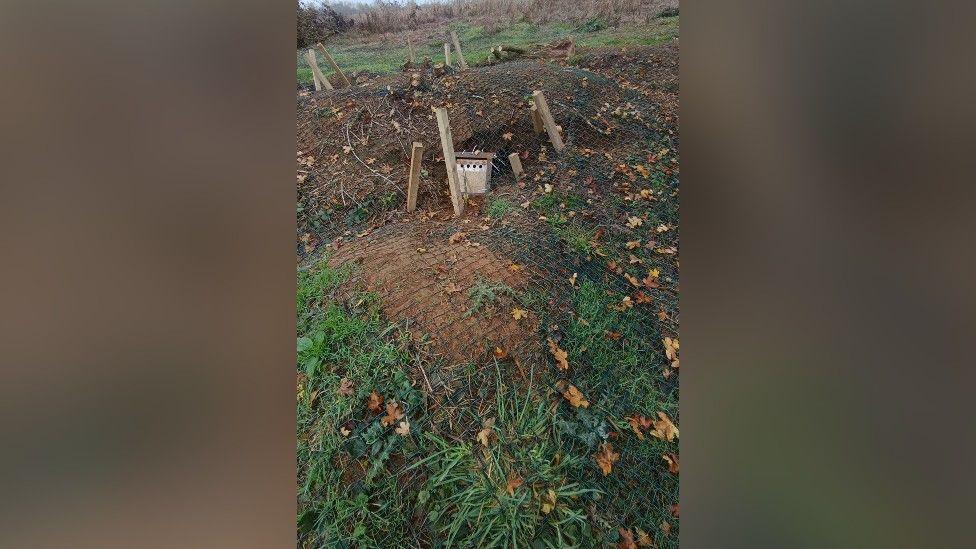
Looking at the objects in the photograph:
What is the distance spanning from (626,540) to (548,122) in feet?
12.7

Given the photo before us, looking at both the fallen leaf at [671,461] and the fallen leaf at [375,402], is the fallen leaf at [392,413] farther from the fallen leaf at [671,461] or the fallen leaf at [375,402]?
the fallen leaf at [671,461]

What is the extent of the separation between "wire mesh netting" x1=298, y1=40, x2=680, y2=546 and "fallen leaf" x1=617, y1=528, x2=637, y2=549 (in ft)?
0.04

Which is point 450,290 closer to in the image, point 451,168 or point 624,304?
point 624,304

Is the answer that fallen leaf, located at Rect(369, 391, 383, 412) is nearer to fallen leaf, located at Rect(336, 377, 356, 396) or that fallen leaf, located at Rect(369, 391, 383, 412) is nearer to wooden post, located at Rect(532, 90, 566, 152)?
fallen leaf, located at Rect(336, 377, 356, 396)

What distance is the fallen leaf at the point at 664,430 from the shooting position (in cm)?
291

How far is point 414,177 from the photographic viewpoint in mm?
4215

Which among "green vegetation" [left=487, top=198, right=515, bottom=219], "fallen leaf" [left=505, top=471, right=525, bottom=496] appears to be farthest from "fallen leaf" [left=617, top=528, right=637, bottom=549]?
"green vegetation" [left=487, top=198, right=515, bottom=219]

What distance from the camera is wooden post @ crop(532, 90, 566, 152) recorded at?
15.8ft

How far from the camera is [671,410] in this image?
306 centimetres
